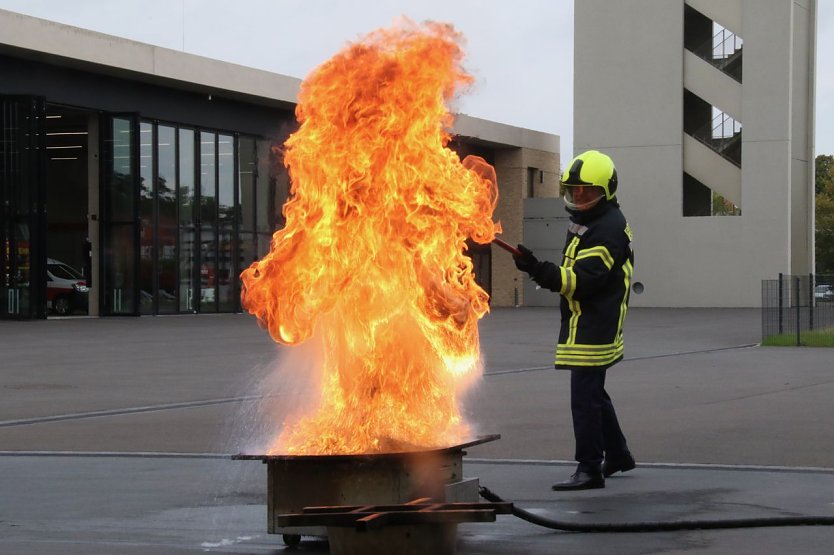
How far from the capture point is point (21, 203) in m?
37.2

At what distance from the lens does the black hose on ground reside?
22.3 ft

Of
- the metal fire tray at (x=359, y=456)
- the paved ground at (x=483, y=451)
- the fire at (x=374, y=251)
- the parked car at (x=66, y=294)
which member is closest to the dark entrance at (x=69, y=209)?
the parked car at (x=66, y=294)

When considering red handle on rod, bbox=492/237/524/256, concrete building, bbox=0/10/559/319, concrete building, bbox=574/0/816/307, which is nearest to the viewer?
red handle on rod, bbox=492/237/524/256

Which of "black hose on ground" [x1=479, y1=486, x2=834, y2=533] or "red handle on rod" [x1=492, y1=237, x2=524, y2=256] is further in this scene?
"red handle on rod" [x1=492, y1=237, x2=524, y2=256]

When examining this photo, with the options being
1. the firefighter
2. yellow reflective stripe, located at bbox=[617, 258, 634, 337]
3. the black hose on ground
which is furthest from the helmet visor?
the black hose on ground

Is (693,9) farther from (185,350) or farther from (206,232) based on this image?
(185,350)

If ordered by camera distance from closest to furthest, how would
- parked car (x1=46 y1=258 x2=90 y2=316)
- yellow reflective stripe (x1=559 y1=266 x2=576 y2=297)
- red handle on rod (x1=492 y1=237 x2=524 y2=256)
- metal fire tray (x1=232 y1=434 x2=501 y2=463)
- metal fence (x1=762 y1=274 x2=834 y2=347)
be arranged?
metal fire tray (x1=232 y1=434 x2=501 y2=463) < red handle on rod (x1=492 y1=237 x2=524 y2=256) < yellow reflective stripe (x1=559 y1=266 x2=576 y2=297) < metal fence (x1=762 y1=274 x2=834 y2=347) < parked car (x1=46 y1=258 x2=90 y2=316)

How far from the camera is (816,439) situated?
11.1m

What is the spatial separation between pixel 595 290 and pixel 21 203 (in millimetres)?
31457

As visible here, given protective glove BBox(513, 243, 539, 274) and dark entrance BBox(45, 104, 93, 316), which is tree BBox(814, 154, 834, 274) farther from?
protective glove BBox(513, 243, 539, 274)

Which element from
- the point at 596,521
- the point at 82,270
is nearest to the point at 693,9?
the point at 82,270

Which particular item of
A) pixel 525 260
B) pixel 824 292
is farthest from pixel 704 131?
pixel 525 260

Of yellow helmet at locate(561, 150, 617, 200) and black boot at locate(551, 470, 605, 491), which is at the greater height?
yellow helmet at locate(561, 150, 617, 200)

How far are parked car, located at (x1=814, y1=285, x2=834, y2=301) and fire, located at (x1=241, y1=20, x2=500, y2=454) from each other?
23.1 metres
